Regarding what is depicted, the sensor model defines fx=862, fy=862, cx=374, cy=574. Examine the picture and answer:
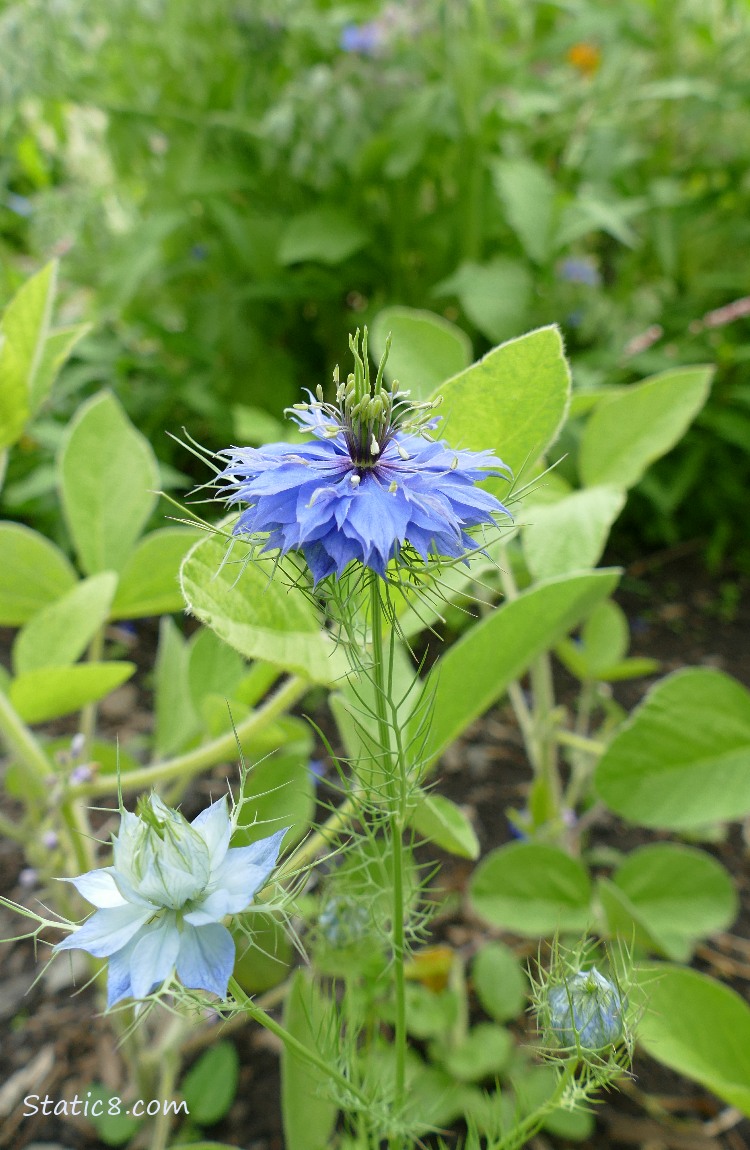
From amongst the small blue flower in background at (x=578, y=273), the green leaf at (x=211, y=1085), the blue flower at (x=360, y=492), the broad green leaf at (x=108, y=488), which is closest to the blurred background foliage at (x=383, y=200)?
the small blue flower in background at (x=578, y=273)

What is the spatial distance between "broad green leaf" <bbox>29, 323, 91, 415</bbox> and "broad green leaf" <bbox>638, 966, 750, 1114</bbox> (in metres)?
0.75

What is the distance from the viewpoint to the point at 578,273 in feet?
6.04

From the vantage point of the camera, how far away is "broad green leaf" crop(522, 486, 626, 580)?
73cm

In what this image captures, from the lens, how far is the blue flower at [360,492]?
411mm

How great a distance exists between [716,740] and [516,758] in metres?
0.69

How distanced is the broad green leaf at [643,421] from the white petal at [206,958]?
0.58 metres

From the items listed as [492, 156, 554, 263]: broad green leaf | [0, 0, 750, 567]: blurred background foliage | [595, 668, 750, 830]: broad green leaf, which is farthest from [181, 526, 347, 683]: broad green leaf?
[492, 156, 554, 263]: broad green leaf

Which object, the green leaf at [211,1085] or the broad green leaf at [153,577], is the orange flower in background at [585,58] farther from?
the green leaf at [211,1085]

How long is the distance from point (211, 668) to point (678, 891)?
0.59m

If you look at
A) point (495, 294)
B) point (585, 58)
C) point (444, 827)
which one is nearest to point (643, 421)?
point (444, 827)

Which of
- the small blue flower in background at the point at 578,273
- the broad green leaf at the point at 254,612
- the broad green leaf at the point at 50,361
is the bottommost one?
the broad green leaf at the point at 254,612

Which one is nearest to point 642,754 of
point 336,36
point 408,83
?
point 408,83

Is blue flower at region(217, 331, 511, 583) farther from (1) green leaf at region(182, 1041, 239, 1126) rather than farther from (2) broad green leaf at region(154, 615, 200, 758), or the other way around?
(1) green leaf at region(182, 1041, 239, 1126)

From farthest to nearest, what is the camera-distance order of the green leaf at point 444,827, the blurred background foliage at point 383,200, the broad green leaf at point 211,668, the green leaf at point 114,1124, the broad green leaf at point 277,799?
the blurred background foliage at point 383,200 < the green leaf at point 114,1124 < the broad green leaf at point 211,668 < the broad green leaf at point 277,799 < the green leaf at point 444,827
